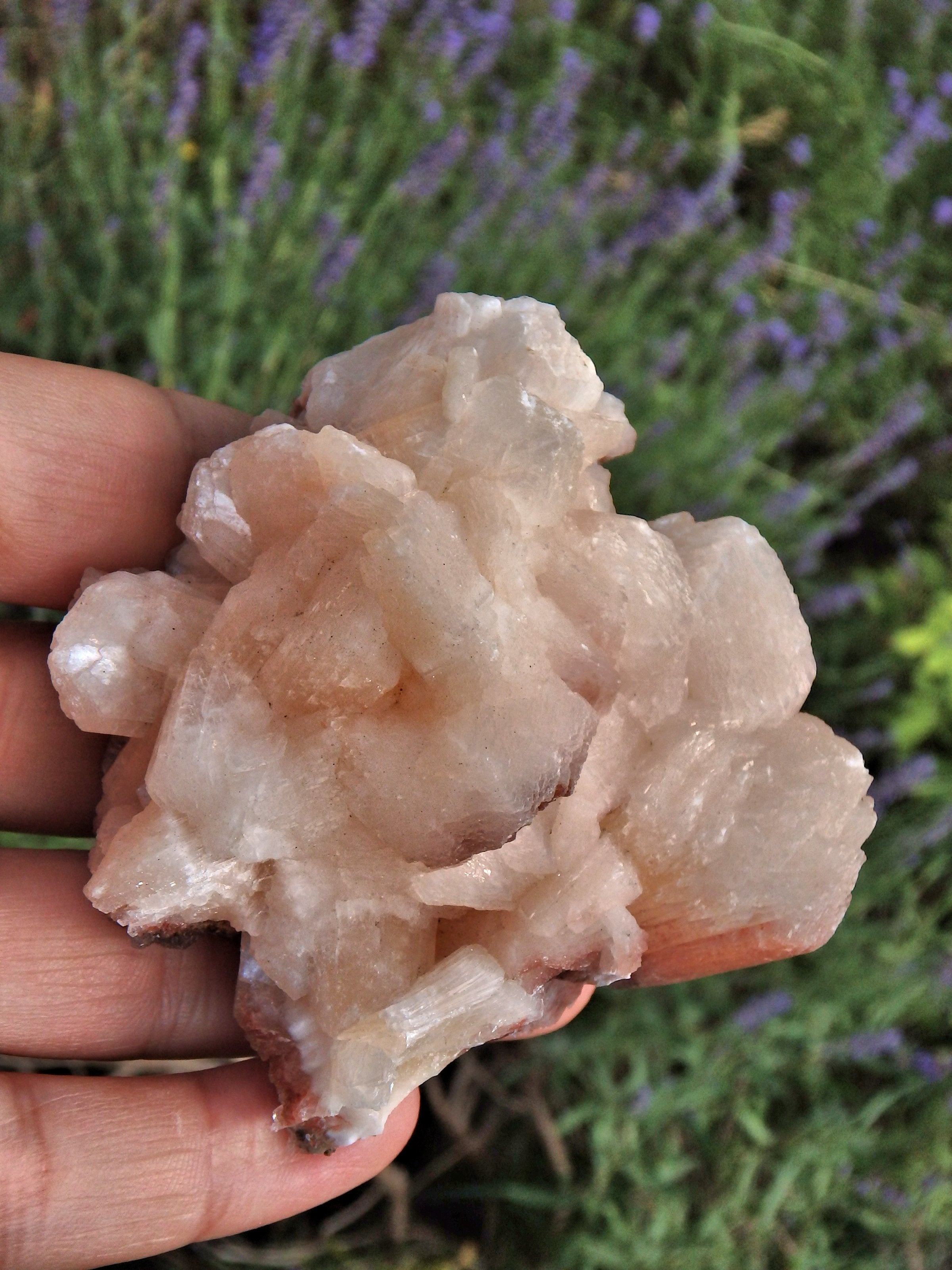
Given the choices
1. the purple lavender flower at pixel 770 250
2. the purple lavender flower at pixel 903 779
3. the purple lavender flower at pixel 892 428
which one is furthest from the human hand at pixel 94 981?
the purple lavender flower at pixel 892 428

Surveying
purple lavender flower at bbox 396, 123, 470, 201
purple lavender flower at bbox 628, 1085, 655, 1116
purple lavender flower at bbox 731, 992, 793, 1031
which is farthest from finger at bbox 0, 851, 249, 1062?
purple lavender flower at bbox 396, 123, 470, 201

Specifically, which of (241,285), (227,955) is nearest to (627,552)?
(227,955)

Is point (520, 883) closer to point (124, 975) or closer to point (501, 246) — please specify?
point (124, 975)

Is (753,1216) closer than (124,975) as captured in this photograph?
No

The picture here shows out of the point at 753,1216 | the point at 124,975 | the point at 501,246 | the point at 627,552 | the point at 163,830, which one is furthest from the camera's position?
the point at 501,246

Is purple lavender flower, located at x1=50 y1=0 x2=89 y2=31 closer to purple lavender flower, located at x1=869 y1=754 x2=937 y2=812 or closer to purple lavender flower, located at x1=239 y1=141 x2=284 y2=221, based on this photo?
purple lavender flower, located at x1=239 y1=141 x2=284 y2=221
